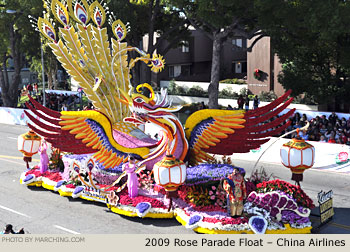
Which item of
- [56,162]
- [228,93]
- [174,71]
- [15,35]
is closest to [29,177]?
[56,162]

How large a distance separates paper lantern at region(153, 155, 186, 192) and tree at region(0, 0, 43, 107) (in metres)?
25.7

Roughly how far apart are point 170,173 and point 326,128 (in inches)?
574

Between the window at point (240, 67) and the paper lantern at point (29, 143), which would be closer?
the paper lantern at point (29, 143)

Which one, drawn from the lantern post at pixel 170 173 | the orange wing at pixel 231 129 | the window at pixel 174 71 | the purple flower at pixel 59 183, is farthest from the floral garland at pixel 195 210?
the window at pixel 174 71

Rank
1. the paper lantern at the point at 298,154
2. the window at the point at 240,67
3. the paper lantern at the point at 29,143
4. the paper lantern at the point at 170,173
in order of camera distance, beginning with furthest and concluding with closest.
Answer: the window at the point at 240,67
the paper lantern at the point at 29,143
the paper lantern at the point at 298,154
the paper lantern at the point at 170,173

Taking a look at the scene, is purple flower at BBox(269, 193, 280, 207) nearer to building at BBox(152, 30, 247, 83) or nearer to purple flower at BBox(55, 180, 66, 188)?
purple flower at BBox(55, 180, 66, 188)

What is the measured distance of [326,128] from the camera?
88.6 ft

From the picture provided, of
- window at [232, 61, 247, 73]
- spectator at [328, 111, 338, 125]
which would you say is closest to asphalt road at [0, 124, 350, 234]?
spectator at [328, 111, 338, 125]

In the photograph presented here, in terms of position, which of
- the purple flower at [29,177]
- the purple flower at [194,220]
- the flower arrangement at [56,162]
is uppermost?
the flower arrangement at [56,162]

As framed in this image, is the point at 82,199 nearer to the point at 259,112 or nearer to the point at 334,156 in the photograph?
the point at 259,112

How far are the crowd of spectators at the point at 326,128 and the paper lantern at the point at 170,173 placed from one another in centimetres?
1086

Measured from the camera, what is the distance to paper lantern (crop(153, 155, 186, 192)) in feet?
49.9

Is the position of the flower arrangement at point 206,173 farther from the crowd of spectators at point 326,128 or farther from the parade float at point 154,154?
the crowd of spectators at point 326,128

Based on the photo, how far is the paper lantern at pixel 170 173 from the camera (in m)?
15.2
